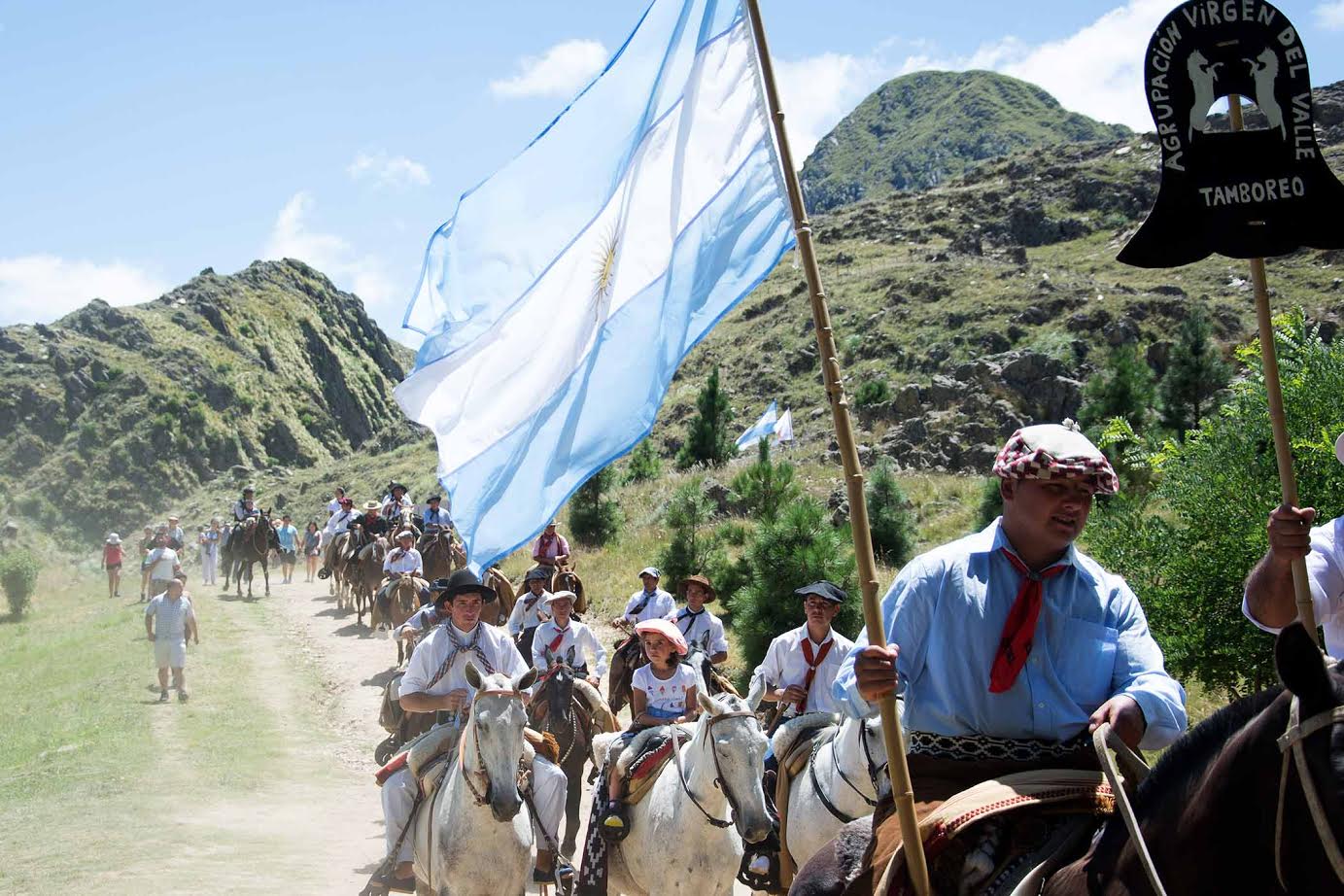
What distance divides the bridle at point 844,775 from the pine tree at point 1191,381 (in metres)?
29.2

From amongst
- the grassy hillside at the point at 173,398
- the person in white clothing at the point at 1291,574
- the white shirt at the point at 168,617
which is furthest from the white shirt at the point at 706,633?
the grassy hillside at the point at 173,398

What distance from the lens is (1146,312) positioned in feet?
196

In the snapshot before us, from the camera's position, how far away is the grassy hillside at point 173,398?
3841 inches

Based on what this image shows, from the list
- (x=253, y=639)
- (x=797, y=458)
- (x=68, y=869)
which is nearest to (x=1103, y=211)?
(x=797, y=458)

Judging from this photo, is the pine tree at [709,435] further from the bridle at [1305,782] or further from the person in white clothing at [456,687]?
the bridle at [1305,782]

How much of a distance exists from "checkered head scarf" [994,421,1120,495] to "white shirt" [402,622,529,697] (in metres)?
5.50

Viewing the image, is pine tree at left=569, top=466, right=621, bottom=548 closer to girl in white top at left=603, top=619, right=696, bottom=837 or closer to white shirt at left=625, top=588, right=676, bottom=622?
white shirt at left=625, top=588, right=676, bottom=622

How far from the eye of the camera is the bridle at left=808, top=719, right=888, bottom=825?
7.63 m

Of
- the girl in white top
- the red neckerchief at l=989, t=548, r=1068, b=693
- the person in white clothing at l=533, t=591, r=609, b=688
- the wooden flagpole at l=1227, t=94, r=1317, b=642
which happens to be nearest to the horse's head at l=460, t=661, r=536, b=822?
the girl in white top

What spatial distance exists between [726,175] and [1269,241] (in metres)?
2.29

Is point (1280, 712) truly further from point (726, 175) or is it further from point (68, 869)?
point (68, 869)

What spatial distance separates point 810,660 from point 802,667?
3.7 inches

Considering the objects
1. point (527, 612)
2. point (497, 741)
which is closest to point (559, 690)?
point (527, 612)

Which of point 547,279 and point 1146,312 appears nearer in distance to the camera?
point 547,279
